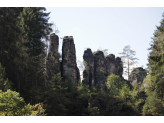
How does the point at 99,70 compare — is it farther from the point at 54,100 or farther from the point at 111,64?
the point at 54,100

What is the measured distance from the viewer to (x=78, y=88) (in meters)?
32.4

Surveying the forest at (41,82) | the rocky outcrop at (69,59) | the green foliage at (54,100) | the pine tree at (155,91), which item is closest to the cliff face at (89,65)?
the rocky outcrop at (69,59)

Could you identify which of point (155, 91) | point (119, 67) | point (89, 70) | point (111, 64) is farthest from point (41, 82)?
point (119, 67)

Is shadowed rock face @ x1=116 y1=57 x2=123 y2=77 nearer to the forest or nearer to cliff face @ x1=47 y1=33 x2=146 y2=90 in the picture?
cliff face @ x1=47 y1=33 x2=146 y2=90

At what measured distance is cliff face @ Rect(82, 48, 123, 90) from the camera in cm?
4269

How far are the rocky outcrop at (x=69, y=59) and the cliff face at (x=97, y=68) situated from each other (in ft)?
14.9

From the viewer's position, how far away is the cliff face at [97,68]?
42688 millimetres

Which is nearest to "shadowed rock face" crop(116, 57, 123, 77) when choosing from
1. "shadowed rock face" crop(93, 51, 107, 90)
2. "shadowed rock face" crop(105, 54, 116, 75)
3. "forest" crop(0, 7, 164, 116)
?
"shadowed rock face" crop(105, 54, 116, 75)

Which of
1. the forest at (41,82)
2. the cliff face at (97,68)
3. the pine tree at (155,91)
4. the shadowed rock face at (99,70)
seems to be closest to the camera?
the forest at (41,82)

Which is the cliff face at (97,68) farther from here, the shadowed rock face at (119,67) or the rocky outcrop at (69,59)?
the rocky outcrop at (69,59)

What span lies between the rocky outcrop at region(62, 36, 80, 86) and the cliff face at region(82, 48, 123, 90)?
14.9 ft

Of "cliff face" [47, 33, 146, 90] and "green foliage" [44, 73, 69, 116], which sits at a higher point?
"cliff face" [47, 33, 146, 90]

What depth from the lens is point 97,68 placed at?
1766 inches
